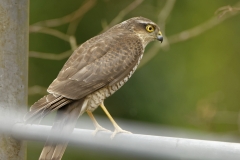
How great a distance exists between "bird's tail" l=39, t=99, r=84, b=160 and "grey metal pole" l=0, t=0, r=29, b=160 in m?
0.13

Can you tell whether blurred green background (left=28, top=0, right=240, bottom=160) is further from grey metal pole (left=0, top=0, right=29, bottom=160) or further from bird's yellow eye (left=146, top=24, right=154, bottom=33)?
grey metal pole (left=0, top=0, right=29, bottom=160)

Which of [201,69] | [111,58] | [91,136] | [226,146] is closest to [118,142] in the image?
[91,136]

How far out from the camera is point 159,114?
19.5 ft

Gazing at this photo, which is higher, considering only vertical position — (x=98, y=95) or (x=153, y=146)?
(x=98, y=95)

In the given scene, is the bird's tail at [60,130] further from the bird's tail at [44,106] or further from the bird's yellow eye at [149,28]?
the bird's yellow eye at [149,28]

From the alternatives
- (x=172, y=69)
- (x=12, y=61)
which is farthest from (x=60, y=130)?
(x=172, y=69)

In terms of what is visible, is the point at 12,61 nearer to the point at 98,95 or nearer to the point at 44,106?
the point at 44,106

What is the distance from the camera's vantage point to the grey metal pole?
2.00 m

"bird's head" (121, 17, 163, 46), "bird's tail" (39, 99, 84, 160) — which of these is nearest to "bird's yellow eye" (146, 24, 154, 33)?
"bird's head" (121, 17, 163, 46)

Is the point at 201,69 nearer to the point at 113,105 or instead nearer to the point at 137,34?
the point at 113,105

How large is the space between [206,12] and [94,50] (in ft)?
12.7

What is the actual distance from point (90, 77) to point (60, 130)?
65 centimetres

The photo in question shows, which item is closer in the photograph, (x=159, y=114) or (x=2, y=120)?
(x=2, y=120)

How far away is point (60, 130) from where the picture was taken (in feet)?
7.05
